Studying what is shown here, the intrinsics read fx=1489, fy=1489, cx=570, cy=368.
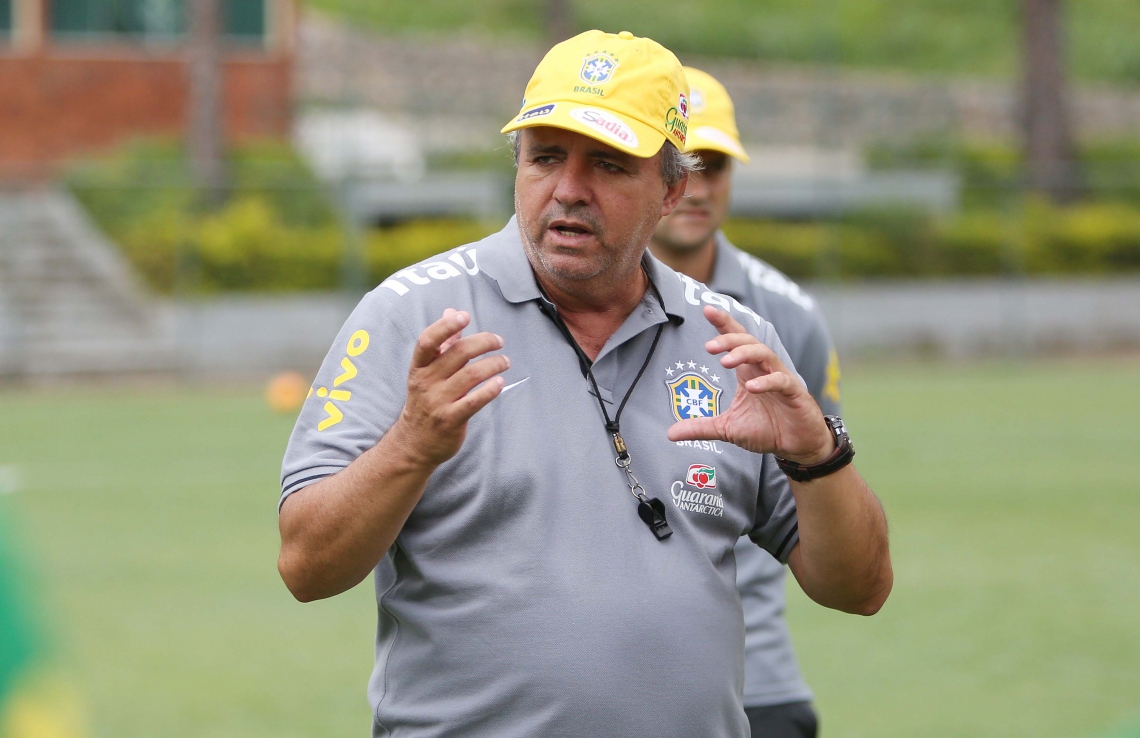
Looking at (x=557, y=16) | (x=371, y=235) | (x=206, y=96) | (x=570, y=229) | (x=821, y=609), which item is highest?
(x=570, y=229)

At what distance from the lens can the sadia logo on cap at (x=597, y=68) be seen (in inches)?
125

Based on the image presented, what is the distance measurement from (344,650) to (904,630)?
3.23m

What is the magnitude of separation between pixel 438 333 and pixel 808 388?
2.10 meters

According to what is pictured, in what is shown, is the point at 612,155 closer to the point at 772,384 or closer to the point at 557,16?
the point at 772,384

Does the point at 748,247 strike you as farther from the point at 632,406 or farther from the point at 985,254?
the point at 632,406

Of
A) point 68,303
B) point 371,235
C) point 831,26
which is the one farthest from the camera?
point 831,26

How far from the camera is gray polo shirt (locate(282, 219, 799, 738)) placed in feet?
9.66

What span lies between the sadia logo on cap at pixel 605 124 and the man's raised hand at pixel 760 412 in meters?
0.41

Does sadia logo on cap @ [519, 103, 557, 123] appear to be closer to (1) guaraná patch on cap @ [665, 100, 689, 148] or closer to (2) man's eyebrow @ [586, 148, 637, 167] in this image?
(2) man's eyebrow @ [586, 148, 637, 167]

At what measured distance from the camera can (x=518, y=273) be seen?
10.5 feet

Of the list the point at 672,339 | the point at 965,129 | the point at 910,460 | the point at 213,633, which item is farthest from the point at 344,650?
the point at 965,129

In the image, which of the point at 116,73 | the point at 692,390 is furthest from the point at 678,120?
the point at 116,73

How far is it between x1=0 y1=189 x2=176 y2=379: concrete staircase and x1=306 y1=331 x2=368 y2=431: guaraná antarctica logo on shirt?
19588 millimetres

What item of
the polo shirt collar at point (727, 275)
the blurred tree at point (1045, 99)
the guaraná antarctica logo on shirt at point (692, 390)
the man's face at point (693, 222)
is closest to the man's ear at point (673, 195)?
the guaraná antarctica logo on shirt at point (692, 390)
